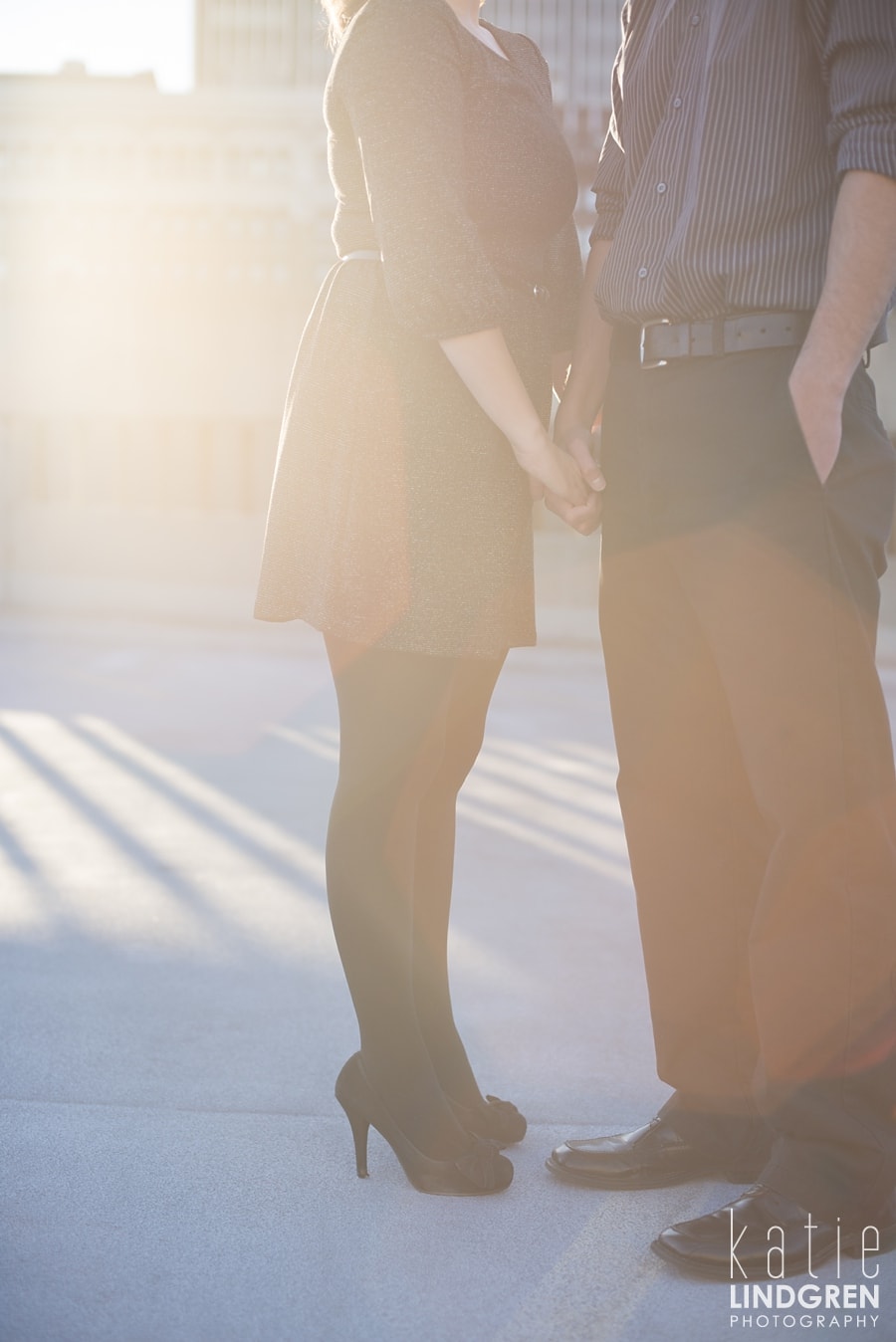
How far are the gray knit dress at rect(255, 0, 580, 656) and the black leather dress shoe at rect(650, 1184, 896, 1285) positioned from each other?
78 cm

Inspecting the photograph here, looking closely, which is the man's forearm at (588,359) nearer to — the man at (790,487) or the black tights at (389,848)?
the man at (790,487)

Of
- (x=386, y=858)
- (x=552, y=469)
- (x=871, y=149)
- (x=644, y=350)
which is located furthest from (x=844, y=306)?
(x=386, y=858)

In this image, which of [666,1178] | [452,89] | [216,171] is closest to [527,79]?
[452,89]

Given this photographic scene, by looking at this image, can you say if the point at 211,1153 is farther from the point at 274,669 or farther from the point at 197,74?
the point at 197,74

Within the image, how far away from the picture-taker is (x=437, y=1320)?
62.4 inches

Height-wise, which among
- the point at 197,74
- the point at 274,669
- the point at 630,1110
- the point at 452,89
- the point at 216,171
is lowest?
the point at 274,669

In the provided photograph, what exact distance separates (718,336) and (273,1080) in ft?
4.67

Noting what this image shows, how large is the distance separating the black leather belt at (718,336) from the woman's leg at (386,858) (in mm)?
→ 489

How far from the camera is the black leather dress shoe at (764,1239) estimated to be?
1684 mm

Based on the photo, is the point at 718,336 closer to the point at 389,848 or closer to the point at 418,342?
the point at 418,342

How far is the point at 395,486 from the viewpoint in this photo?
1.84 metres

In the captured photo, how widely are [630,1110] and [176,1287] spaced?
862 millimetres

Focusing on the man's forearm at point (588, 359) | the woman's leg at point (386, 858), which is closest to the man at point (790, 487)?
the man's forearm at point (588, 359)

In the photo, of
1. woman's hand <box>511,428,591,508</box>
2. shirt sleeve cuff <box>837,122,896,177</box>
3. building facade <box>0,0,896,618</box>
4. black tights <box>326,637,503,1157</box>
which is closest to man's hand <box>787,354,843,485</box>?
shirt sleeve cuff <box>837,122,896,177</box>
